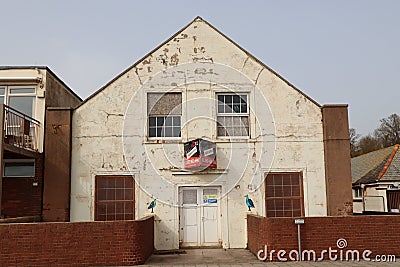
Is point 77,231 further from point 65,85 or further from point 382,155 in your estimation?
point 382,155

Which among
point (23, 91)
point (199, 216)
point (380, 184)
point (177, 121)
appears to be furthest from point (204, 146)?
point (380, 184)

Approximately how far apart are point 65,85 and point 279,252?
464 inches

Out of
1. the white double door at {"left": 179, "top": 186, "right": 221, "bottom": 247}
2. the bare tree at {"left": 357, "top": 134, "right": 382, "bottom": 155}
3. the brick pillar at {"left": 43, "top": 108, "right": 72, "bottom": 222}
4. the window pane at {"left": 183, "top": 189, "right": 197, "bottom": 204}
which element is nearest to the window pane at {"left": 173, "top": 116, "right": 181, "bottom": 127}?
the white double door at {"left": 179, "top": 186, "right": 221, "bottom": 247}

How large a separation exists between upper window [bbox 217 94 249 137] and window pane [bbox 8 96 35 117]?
7150 millimetres

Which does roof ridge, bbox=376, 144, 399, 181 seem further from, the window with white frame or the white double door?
the window with white frame

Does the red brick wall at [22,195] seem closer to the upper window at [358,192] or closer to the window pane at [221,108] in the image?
the window pane at [221,108]

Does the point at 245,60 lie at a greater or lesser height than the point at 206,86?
greater

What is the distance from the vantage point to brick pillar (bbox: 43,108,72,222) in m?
15.3

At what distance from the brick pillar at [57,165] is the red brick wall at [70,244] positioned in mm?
3855

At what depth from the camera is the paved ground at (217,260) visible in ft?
38.9

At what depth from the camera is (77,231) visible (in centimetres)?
1162

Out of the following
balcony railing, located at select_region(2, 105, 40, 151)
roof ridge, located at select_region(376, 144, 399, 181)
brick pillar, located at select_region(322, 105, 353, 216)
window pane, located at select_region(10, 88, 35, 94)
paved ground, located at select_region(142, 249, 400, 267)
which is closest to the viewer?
paved ground, located at select_region(142, 249, 400, 267)

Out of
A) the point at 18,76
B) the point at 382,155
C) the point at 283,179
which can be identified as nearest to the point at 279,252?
the point at 283,179

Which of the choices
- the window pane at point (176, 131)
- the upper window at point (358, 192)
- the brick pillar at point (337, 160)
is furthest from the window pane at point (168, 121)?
the upper window at point (358, 192)
